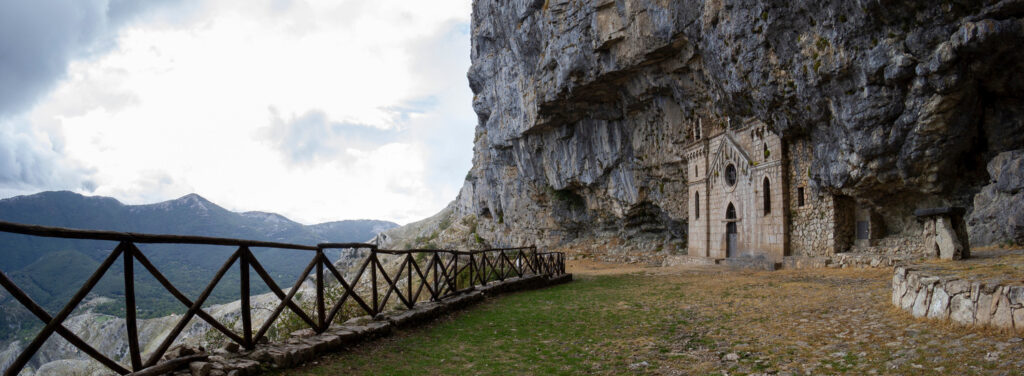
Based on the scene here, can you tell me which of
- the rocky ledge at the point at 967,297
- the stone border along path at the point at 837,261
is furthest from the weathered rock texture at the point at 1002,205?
the rocky ledge at the point at 967,297

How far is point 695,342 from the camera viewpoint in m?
6.56

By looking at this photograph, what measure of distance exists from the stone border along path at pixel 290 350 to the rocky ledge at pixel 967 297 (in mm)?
7475

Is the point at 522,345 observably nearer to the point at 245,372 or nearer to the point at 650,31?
the point at 245,372

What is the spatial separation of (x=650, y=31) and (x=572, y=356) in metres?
20.1

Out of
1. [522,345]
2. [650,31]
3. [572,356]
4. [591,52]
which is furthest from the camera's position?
[591,52]

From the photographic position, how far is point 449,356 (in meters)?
6.36

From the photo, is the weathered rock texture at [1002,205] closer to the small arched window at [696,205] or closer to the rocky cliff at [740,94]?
the rocky cliff at [740,94]

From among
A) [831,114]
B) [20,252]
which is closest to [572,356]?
[831,114]

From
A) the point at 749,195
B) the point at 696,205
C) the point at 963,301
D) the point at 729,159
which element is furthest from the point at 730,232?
the point at 963,301

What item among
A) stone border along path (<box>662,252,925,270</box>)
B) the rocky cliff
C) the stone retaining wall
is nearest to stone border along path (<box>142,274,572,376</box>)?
the stone retaining wall

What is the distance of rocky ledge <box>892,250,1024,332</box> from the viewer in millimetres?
5133

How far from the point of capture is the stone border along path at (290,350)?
470 centimetres

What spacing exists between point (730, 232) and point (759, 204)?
311 cm

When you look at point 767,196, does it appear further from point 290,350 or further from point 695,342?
point 290,350
